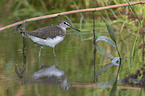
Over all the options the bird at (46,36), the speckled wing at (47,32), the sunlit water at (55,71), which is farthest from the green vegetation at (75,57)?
the speckled wing at (47,32)

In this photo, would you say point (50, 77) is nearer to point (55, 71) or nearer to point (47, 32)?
point (55, 71)

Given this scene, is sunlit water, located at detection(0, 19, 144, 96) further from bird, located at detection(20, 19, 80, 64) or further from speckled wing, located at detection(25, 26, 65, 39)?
speckled wing, located at detection(25, 26, 65, 39)

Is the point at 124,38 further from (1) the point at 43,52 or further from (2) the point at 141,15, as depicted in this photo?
(1) the point at 43,52

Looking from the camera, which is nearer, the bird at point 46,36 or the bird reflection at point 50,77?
the bird reflection at point 50,77

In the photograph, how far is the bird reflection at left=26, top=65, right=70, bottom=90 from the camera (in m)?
4.11

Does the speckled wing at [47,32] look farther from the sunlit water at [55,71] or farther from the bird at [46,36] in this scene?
the sunlit water at [55,71]

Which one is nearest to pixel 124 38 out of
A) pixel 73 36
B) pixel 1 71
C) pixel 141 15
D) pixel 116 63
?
pixel 141 15

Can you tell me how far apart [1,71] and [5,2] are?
5.50m

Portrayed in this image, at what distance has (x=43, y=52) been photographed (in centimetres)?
575

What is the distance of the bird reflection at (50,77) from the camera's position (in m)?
4.11

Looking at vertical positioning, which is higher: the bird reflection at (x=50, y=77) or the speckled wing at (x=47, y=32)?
the speckled wing at (x=47, y=32)

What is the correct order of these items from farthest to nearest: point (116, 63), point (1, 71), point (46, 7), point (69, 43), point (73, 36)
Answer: point (46, 7), point (73, 36), point (69, 43), point (116, 63), point (1, 71)

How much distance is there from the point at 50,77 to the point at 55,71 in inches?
12.2

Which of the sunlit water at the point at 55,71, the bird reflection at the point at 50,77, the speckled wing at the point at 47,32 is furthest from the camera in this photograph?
the speckled wing at the point at 47,32
